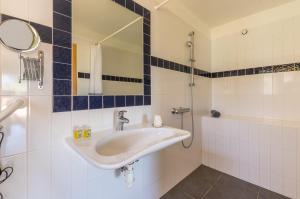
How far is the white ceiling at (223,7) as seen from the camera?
1821mm

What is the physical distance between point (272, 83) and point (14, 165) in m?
2.63

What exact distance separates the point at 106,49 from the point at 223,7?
1662 mm

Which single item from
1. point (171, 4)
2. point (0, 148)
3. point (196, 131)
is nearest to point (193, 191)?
point (196, 131)

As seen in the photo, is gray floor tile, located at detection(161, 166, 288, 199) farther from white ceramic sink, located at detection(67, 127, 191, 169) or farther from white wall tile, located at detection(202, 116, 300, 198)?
white ceramic sink, located at detection(67, 127, 191, 169)

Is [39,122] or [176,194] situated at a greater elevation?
[39,122]

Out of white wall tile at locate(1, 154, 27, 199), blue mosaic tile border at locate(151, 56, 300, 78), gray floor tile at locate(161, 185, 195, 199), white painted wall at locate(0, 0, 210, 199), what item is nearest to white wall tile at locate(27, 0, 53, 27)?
white painted wall at locate(0, 0, 210, 199)

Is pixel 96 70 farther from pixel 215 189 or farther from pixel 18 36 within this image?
pixel 215 189

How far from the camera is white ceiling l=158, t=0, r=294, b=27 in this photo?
182 centimetres

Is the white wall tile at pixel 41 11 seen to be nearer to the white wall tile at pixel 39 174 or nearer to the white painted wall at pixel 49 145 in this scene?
the white painted wall at pixel 49 145

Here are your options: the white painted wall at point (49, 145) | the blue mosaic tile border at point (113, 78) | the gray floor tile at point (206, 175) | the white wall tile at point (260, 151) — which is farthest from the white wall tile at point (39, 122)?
the white wall tile at point (260, 151)

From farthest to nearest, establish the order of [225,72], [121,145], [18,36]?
[225,72] → [121,145] → [18,36]

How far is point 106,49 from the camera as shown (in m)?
1.19

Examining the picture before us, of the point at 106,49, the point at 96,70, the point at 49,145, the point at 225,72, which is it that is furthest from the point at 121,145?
the point at 225,72

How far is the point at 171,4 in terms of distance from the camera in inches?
67.3
